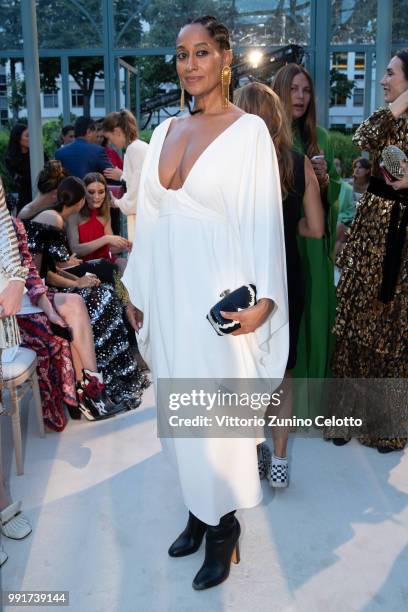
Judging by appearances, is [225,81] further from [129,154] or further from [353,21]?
[353,21]

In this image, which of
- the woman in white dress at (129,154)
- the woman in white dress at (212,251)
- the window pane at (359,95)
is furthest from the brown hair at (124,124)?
the window pane at (359,95)

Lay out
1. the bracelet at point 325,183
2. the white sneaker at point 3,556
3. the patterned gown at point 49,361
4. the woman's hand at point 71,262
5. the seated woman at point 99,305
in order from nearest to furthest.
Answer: the white sneaker at point 3,556 → the bracelet at point 325,183 → the patterned gown at point 49,361 → the seated woman at point 99,305 → the woman's hand at point 71,262

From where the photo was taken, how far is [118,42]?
351 inches

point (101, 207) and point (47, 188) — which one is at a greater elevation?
point (47, 188)

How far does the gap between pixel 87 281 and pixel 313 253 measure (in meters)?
1.54

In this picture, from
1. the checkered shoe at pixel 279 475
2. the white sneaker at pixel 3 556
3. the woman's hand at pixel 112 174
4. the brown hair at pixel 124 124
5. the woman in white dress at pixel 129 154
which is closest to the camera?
the white sneaker at pixel 3 556

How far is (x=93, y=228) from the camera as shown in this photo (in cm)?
479

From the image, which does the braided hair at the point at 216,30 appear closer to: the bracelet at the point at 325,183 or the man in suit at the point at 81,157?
the bracelet at the point at 325,183

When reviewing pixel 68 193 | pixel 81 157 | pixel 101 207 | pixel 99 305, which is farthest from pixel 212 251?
pixel 81 157

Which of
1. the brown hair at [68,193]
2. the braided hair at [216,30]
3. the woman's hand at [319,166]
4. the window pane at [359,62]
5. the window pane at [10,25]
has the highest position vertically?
the window pane at [10,25]

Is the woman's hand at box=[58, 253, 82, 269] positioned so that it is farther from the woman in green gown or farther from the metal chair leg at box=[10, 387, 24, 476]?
the woman in green gown

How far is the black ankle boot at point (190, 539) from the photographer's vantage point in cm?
235

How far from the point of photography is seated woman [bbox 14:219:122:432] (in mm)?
3486

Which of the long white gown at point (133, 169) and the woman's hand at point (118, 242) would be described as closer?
the woman's hand at point (118, 242)
